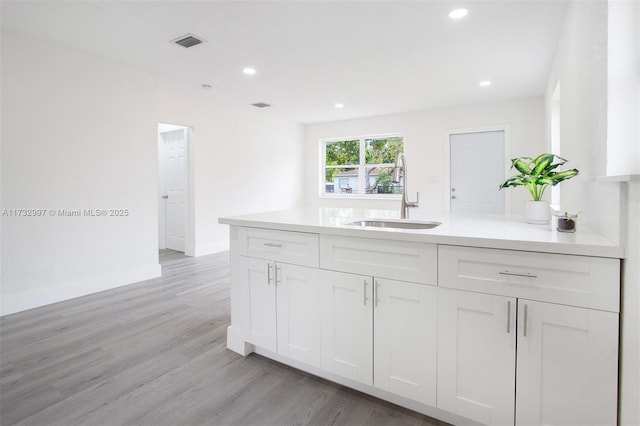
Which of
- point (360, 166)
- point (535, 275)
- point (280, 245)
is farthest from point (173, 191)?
point (535, 275)

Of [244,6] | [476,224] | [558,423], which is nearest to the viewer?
[558,423]

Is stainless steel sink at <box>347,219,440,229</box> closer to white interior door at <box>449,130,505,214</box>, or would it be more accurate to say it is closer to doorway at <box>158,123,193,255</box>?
doorway at <box>158,123,193,255</box>

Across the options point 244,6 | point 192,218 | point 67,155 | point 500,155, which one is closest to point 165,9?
point 244,6

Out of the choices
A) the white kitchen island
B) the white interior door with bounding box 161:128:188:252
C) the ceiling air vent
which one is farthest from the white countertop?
the white interior door with bounding box 161:128:188:252

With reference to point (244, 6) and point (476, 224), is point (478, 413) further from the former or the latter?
point (244, 6)

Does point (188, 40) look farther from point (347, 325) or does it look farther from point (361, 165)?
point (361, 165)

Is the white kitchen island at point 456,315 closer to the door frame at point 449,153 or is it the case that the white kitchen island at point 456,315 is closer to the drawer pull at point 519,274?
the drawer pull at point 519,274

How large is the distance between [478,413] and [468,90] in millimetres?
4555

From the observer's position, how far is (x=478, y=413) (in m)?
1.40

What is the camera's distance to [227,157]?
5715mm

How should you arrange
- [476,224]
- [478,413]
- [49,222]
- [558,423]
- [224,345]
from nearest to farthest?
[558,423] → [478,413] → [476,224] → [224,345] → [49,222]

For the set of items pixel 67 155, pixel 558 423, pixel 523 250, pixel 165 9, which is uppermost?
pixel 165 9

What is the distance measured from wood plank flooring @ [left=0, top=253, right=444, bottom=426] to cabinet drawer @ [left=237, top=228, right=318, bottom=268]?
2.29 ft

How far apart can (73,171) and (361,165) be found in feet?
16.4
